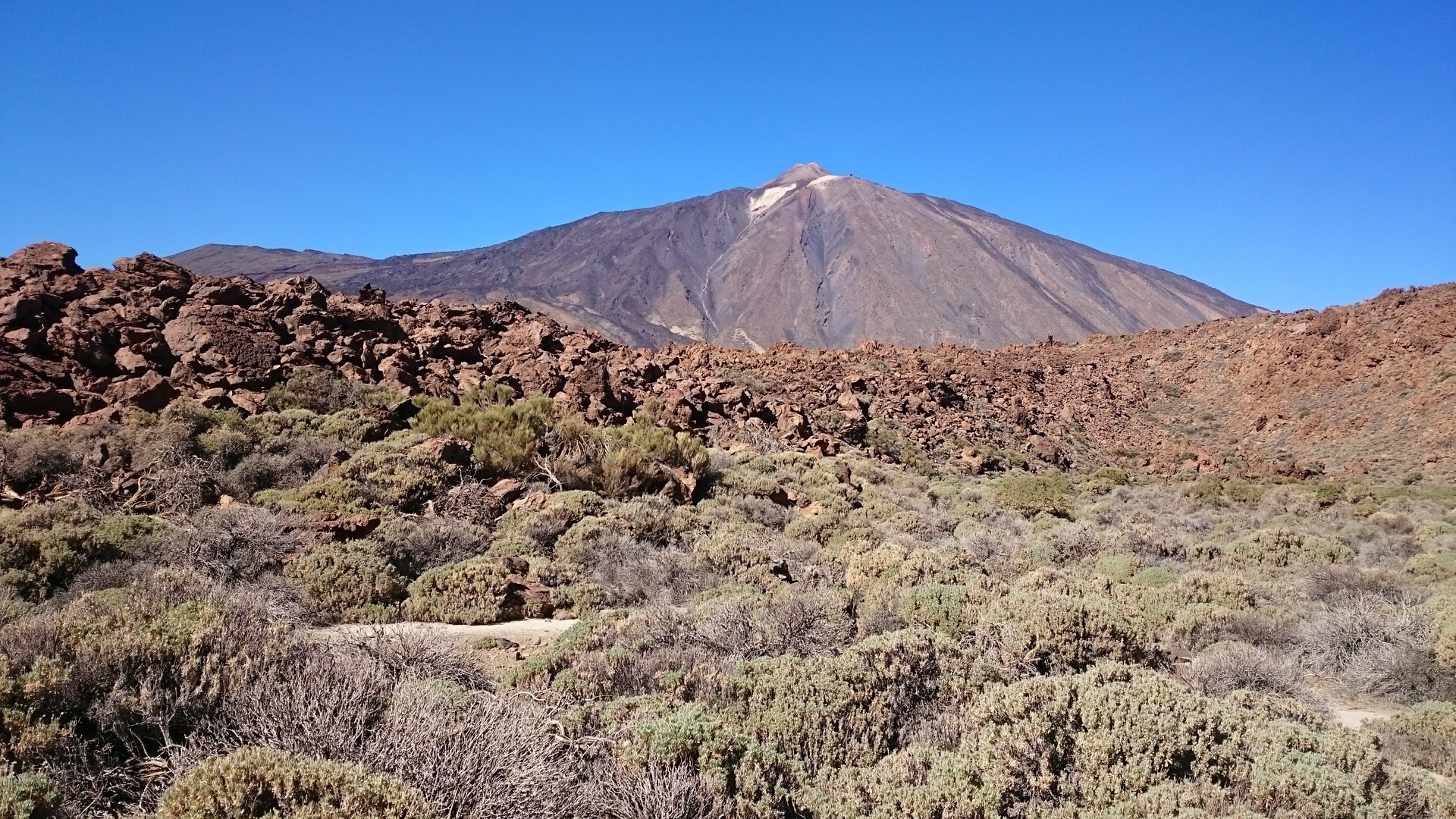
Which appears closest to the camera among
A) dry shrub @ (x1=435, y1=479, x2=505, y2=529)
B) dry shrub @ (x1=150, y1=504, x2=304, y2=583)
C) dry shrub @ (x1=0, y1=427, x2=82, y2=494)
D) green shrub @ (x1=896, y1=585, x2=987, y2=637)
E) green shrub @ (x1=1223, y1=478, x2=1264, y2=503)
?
green shrub @ (x1=896, y1=585, x2=987, y2=637)

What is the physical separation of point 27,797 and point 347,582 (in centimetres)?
351

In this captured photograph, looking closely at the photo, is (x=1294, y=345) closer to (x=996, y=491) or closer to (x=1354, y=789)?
(x=996, y=491)

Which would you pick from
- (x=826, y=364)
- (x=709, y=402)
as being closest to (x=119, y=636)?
(x=709, y=402)

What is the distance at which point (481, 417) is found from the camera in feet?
34.3

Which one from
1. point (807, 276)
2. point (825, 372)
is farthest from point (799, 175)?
point (825, 372)

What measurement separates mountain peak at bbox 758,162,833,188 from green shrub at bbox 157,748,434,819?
168364mm

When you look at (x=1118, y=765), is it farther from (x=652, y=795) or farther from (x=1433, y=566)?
(x=1433, y=566)

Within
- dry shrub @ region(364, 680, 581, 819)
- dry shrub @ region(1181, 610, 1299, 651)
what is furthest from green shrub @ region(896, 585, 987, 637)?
dry shrub @ region(364, 680, 581, 819)

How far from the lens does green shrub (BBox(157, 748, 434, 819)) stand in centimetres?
203

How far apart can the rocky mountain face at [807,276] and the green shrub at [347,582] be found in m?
74.4

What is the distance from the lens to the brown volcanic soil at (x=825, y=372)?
10188 mm

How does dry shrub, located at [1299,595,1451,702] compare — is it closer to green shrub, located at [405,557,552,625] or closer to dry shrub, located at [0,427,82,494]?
green shrub, located at [405,557,552,625]

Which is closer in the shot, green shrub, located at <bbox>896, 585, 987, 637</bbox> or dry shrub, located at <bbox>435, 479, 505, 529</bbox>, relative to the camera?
green shrub, located at <bbox>896, 585, 987, 637</bbox>

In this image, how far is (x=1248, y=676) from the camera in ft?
15.5
